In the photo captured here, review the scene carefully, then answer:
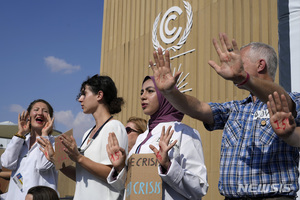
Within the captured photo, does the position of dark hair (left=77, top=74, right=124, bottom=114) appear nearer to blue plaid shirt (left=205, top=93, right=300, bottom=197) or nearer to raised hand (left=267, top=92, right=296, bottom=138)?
blue plaid shirt (left=205, top=93, right=300, bottom=197)

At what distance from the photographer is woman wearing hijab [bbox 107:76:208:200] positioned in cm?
189

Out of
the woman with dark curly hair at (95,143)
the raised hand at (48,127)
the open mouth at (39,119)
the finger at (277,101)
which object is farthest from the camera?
the open mouth at (39,119)

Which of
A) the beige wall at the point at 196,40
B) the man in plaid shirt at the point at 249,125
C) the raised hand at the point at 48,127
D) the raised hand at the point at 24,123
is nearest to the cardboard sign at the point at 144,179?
the man in plaid shirt at the point at 249,125

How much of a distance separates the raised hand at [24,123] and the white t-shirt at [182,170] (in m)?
1.42

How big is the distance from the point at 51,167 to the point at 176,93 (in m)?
1.55

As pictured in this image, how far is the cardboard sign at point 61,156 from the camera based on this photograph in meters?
2.39

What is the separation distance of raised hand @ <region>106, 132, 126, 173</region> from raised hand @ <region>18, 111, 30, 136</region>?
138 centimetres

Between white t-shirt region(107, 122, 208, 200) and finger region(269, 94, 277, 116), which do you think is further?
white t-shirt region(107, 122, 208, 200)

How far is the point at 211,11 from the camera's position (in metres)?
5.48

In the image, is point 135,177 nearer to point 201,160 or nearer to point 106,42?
point 201,160

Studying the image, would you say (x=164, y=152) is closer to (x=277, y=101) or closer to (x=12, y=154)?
(x=277, y=101)

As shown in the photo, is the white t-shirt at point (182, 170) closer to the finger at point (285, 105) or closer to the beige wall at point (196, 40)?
the finger at point (285, 105)

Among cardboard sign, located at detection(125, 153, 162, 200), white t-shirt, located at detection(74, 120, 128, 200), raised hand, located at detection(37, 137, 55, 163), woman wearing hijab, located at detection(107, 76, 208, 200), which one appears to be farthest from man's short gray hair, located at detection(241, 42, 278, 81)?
raised hand, located at detection(37, 137, 55, 163)

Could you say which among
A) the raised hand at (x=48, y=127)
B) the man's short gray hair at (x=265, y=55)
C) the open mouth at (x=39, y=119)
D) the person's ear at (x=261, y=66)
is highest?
the man's short gray hair at (x=265, y=55)
